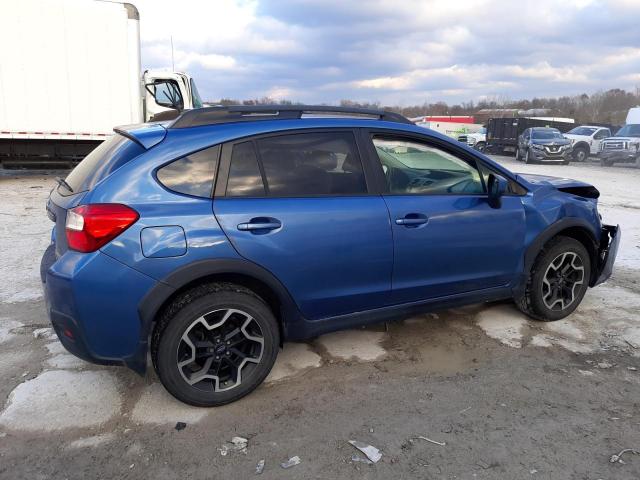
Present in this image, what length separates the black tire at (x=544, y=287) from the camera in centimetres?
389

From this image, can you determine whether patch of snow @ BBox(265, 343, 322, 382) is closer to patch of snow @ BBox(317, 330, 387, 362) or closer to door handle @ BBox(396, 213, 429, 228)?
patch of snow @ BBox(317, 330, 387, 362)

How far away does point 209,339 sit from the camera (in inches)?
111

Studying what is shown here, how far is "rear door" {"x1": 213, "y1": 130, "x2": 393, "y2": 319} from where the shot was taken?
109 inches

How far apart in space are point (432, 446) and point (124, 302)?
1.79 meters

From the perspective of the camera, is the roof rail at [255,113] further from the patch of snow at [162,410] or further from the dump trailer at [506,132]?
the dump trailer at [506,132]

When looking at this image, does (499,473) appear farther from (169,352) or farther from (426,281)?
(169,352)

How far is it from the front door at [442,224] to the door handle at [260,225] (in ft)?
2.60

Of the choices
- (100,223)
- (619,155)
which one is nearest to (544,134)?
(619,155)

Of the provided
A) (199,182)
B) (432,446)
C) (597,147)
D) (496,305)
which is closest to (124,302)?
(199,182)

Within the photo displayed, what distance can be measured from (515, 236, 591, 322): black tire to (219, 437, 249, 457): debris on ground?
8.28 feet

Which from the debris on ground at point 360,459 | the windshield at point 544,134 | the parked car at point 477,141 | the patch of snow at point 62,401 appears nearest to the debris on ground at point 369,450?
the debris on ground at point 360,459

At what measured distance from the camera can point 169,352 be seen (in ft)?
8.78

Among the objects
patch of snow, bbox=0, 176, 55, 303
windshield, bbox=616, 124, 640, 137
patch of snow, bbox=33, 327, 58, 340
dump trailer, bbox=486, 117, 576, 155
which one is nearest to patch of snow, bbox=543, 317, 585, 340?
patch of snow, bbox=33, 327, 58, 340

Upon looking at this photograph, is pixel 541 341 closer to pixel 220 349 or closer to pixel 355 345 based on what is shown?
pixel 355 345
